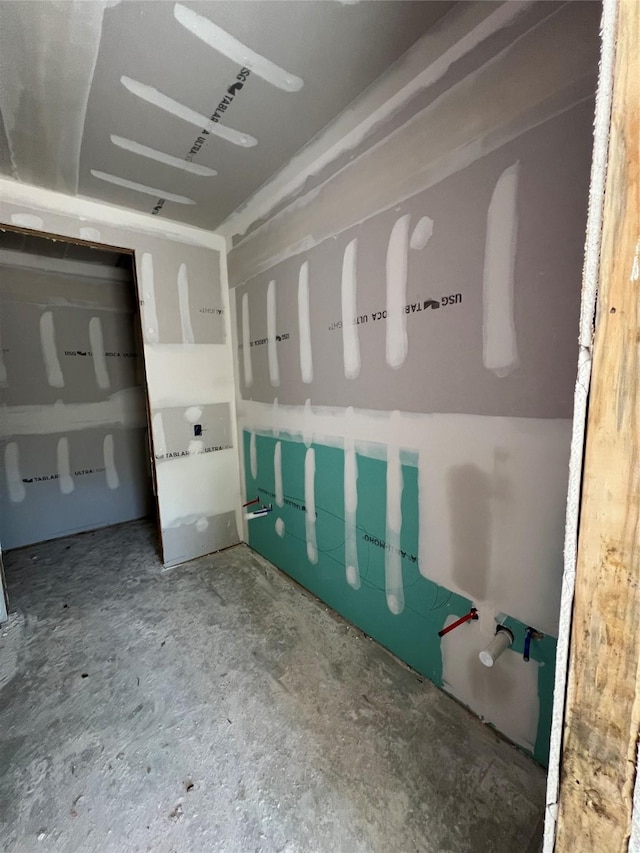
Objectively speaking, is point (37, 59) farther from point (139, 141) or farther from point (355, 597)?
point (355, 597)

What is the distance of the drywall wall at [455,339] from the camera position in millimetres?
1081

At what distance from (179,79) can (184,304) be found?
4.59 ft

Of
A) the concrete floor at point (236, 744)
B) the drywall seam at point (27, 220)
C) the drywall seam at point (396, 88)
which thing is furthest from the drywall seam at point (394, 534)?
the drywall seam at point (27, 220)

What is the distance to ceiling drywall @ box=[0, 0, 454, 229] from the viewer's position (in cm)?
114

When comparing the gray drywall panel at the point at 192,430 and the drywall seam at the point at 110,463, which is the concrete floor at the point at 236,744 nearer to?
the gray drywall panel at the point at 192,430

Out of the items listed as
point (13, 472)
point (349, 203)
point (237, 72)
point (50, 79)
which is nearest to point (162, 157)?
point (50, 79)

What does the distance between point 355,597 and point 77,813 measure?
4.33 feet

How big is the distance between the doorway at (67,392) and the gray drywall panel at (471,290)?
6.62 feet

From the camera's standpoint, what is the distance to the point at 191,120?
5.21ft

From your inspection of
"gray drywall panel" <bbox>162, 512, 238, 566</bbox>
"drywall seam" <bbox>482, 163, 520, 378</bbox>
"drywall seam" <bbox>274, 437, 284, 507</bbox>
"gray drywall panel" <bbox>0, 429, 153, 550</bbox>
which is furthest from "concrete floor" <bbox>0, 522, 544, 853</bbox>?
"drywall seam" <bbox>482, 163, 520, 378</bbox>

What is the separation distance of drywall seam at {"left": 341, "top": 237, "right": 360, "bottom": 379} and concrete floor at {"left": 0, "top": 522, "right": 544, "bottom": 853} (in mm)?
1478

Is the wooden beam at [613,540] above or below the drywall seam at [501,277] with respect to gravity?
below

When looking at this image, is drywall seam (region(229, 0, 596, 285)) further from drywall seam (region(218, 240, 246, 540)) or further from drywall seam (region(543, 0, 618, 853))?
drywall seam (region(218, 240, 246, 540))

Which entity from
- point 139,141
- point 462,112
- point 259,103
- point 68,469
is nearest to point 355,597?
point 462,112
